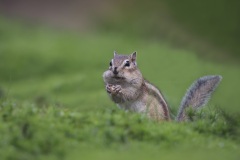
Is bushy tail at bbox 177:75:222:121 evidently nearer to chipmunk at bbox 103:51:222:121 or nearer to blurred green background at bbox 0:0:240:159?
chipmunk at bbox 103:51:222:121

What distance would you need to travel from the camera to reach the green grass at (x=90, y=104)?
34.6 feet

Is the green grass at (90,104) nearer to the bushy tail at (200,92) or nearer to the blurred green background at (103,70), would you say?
the blurred green background at (103,70)

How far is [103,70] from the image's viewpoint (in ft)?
86.6

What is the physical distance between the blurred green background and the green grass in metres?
0.02

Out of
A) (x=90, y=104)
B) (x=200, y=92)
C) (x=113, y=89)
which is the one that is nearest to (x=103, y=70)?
(x=90, y=104)

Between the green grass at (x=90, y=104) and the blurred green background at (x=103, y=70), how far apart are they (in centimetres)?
2

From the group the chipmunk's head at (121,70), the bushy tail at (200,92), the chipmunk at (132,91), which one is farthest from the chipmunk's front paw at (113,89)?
the bushy tail at (200,92)

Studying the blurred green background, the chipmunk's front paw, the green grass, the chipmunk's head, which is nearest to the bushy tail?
the blurred green background

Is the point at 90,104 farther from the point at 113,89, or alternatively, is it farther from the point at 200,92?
the point at 113,89

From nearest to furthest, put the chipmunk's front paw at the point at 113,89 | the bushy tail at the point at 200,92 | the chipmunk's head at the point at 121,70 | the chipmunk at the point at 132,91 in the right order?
the chipmunk's front paw at the point at 113,89 < the chipmunk at the point at 132,91 < the chipmunk's head at the point at 121,70 < the bushy tail at the point at 200,92

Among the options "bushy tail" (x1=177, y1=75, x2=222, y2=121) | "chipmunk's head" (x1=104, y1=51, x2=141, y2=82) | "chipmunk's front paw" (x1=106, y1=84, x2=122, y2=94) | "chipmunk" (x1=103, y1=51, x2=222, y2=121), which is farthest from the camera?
"bushy tail" (x1=177, y1=75, x2=222, y2=121)

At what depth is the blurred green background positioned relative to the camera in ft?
35.3

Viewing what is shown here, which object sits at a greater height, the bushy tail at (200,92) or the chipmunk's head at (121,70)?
the chipmunk's head at (121,70)

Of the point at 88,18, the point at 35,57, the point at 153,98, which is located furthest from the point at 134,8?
the point at 153,98
